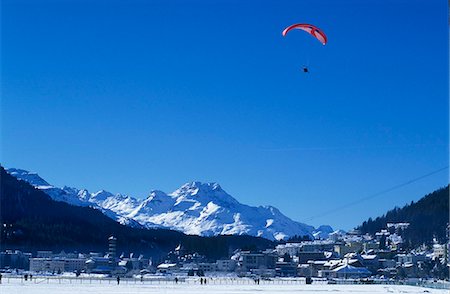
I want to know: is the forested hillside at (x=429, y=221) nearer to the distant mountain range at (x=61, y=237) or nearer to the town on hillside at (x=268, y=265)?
the town on hillside at (x=268, y=265)

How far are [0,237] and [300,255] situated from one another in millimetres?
59381

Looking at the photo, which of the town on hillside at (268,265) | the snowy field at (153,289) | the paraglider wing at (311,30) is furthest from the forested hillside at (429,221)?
the paraglider wing at (311,30)

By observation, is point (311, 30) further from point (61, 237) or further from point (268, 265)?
point (61, 237)

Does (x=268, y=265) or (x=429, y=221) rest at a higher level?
(x=429, y=221)

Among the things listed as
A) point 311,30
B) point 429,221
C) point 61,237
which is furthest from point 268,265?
point 311,30

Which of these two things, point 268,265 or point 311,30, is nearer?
point 311,30

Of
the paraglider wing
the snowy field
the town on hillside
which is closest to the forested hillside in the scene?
the town on hillside

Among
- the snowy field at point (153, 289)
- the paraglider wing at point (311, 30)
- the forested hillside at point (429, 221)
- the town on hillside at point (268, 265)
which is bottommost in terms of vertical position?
the snowy field at point (153, 289)

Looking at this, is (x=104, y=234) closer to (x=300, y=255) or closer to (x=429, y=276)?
(x=300, y=255)

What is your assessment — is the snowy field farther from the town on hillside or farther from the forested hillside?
the forested hillside

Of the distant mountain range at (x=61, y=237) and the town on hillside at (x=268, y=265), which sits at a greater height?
the distant mountain range at (x=61, y=237)

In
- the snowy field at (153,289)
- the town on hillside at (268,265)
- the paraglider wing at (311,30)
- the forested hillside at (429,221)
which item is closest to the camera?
the paraglider wing at (311,30)

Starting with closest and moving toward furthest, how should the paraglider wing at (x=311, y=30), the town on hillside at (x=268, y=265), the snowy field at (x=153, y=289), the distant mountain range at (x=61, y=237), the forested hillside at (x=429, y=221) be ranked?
the paraglider wing at (x=311, y=30), the snowy field at (x=153, y=289), the town on hillside at (x=268, y=265), the forested hillside at (x=429, y=221), the distant mountain range at (x=61, y=237)

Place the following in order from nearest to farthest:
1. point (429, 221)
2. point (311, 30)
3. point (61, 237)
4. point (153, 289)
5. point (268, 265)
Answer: point (311, 30) < point (153, 289) < point (268, 265) < point (429, 221) < point (61, 237)
